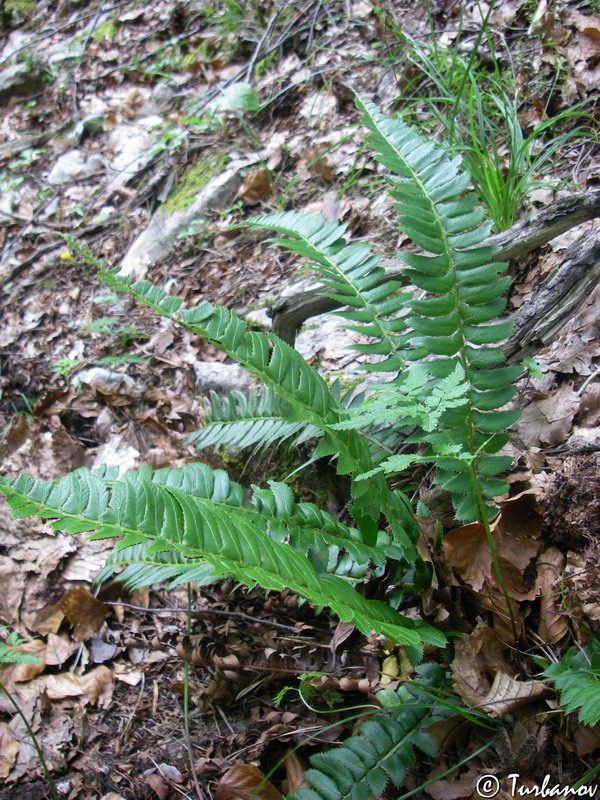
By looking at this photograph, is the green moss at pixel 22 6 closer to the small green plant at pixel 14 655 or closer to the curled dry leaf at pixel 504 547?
the small green plant at pixel 14 655

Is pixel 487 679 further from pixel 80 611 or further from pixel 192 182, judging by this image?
pixel 192 182

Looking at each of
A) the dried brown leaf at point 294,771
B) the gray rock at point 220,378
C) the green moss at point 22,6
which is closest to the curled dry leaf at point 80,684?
the dried brown leaf at point 294,771

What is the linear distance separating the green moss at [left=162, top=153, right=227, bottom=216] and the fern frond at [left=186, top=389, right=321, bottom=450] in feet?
7.63

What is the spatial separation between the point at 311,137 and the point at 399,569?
292 cm

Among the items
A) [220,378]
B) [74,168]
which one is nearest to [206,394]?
[220,378]

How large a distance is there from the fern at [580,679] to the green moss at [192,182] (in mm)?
3501

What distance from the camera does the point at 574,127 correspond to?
2621 mm

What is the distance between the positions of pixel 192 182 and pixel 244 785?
11.8 feet

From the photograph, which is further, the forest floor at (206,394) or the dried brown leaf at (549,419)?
the dried brown leaf at (549,419)

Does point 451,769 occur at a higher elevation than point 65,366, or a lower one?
lower

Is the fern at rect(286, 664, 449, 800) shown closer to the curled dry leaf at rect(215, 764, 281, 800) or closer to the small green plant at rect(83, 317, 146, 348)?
the curled dry leaf at rect(215, 764, 281, 800)

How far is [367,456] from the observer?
1589 mm

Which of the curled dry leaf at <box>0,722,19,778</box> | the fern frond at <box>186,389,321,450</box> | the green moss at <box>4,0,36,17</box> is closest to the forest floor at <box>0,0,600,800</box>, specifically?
the curled dry leaf at <box>0,722,19,778</box>

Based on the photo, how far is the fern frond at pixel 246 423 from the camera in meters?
1.99
